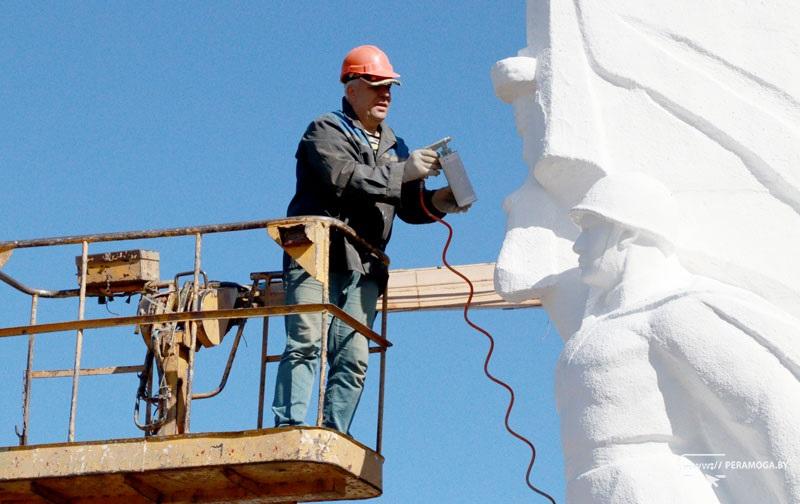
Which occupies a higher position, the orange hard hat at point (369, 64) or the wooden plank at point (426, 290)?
the orange hard hat at point (369, 64)

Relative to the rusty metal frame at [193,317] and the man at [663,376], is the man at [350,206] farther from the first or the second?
the man at [663,376]

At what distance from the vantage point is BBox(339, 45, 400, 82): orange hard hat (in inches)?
449

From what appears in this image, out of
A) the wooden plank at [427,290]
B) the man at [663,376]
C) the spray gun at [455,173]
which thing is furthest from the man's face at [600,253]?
the wooden plank at [427,290]

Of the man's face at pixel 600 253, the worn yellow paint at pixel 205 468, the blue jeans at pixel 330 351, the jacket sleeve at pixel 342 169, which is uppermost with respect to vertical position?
the jacket sleeve at pixel 342 169

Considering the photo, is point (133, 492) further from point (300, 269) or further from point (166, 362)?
point (300, 269)

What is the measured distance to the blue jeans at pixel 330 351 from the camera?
34.4ft

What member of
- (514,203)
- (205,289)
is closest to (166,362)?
(205,289)

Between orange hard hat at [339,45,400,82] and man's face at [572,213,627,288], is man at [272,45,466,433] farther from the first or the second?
man's face at [572,213,627,288]

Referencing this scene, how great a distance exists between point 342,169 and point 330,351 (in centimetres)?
101

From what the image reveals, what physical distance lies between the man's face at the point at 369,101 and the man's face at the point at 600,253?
82.5 inches

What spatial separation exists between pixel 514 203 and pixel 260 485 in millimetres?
2209

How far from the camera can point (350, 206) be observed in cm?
1117

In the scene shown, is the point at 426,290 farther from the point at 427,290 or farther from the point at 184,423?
the point at 184,423

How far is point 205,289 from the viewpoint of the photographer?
11.8m
